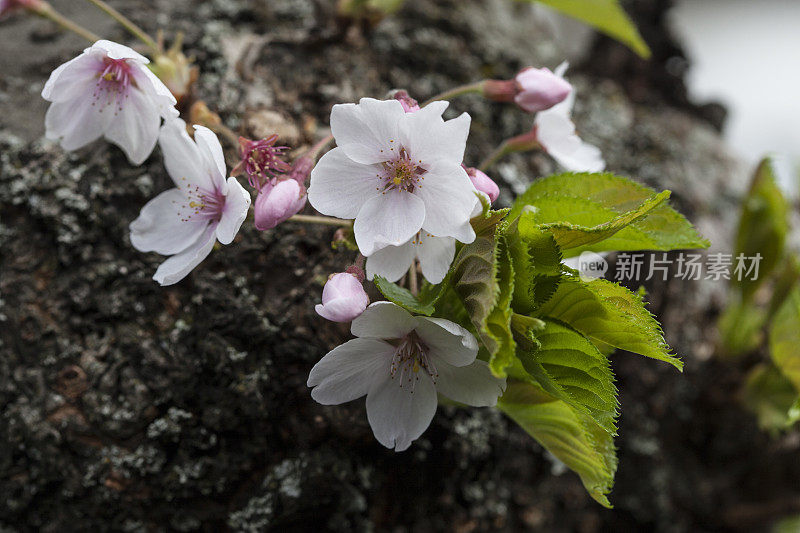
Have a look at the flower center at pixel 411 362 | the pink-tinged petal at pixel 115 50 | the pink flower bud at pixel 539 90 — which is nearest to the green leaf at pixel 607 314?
the flower center at pixel 411 362

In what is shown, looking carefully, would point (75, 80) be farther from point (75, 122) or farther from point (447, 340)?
point (447, 340)

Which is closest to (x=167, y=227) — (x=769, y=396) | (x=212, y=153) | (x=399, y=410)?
(x=212, y=153)

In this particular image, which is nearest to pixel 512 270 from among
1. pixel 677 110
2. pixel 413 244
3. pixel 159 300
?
pixel 413 244

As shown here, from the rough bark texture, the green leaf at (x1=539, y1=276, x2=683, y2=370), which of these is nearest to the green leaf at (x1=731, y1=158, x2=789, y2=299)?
the rough bark texture

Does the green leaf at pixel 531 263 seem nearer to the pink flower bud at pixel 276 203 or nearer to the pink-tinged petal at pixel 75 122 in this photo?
the pink flower bud at pixel 276 203

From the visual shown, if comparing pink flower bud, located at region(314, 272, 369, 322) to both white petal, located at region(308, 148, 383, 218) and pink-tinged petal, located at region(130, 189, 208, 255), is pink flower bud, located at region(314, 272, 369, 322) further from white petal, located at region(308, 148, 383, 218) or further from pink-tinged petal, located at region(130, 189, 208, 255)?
pink-tinged petal, located at region(130, 189, 208, 255)

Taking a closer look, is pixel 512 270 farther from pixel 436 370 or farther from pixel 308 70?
pixel 308 70
